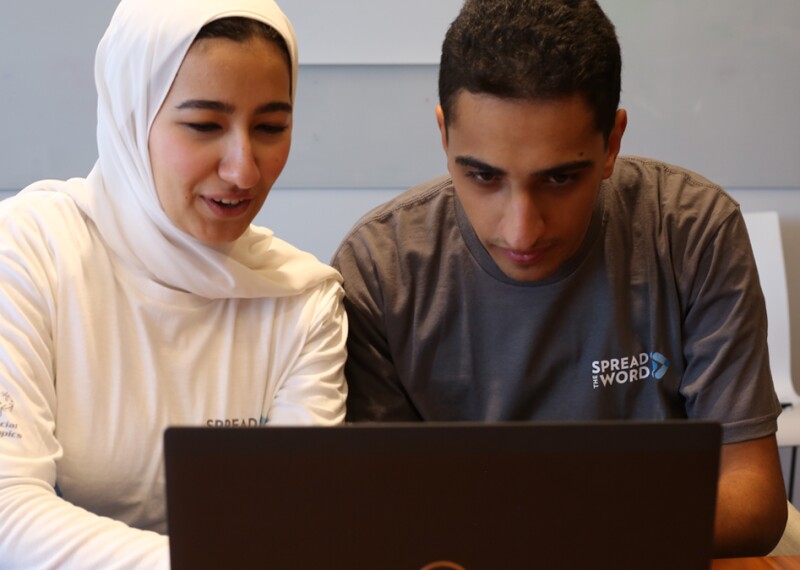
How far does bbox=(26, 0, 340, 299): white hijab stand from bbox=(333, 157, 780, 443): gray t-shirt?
0.48 feet

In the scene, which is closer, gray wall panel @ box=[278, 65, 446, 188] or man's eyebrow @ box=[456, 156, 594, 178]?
man's eyebrow @ box=[456, 156, 594, 178]

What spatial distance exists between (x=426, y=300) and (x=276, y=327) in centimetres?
25

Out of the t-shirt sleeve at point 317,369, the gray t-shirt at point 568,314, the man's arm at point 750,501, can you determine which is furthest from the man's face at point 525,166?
the man's arm at point 750,501

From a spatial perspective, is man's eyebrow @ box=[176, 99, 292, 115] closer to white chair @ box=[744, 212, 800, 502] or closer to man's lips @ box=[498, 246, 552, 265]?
man's lips @ box=[498, 246, 552, 265]

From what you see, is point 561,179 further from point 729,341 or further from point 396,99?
point 396,99

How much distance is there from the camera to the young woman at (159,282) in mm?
1339

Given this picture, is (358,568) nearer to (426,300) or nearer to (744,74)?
(426,300)

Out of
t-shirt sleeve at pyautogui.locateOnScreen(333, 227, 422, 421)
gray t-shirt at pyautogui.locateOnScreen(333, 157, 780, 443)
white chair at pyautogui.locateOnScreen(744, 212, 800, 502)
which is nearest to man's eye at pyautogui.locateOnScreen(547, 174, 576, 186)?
gray t-shirt at pyautogui.locateOnScreen(333, 157, 780, 443)

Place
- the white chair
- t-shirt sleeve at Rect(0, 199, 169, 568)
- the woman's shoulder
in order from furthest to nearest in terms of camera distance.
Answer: the white chair
the woman's shoulder
t-shirt sleeve at Rect(0, 199, 169, 568)

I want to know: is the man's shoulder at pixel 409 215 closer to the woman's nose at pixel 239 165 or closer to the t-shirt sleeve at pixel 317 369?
the t-shirt sleeve at pixel 317 369

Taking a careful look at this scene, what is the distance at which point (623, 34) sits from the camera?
3.00 meters

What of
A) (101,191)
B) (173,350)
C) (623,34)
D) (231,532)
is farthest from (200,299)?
(623,34)

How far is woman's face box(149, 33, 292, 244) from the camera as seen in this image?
1340mm

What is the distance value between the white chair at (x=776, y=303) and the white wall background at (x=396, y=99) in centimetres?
25
